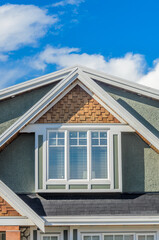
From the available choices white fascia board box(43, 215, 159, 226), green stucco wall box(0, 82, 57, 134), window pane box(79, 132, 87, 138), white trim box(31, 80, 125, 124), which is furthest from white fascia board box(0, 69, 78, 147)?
white fascia board box(43, 215, 159, 226)

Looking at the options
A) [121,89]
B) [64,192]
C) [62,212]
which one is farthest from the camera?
[121,89]

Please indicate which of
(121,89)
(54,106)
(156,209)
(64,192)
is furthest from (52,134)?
(156,209)

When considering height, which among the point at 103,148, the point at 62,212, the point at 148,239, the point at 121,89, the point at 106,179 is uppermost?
the point at 121,89

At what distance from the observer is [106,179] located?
14555mm

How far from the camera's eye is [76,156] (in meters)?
14.6

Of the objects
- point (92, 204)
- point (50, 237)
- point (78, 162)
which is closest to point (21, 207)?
point (50, 237)

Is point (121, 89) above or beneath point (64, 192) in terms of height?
above

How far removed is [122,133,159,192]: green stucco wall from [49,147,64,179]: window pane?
2222 mm

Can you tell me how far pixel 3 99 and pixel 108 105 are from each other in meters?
3.77

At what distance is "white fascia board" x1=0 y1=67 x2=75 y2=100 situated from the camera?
49.3 feet

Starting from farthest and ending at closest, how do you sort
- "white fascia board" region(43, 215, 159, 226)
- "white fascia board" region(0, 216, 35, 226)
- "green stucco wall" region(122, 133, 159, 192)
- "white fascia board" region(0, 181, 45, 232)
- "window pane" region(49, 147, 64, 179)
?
1. "green stucco wall" region(122, 133, 159, 192)
2. "window pane" region(49, 147, 64, 179)
3. "white fascia board" region(43, 215, 159, 226)
4. "white fascia board" region(0, 216, 35, 226)
5. "white fascia board" region(0, 181, 45, 232)

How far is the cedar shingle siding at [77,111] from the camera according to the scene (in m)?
14.7

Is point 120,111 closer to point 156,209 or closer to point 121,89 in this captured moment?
point 121,89

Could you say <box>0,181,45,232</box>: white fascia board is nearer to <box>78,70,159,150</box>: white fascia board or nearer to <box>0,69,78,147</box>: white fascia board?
<box>0,69,78,147</box>: white fascia board
